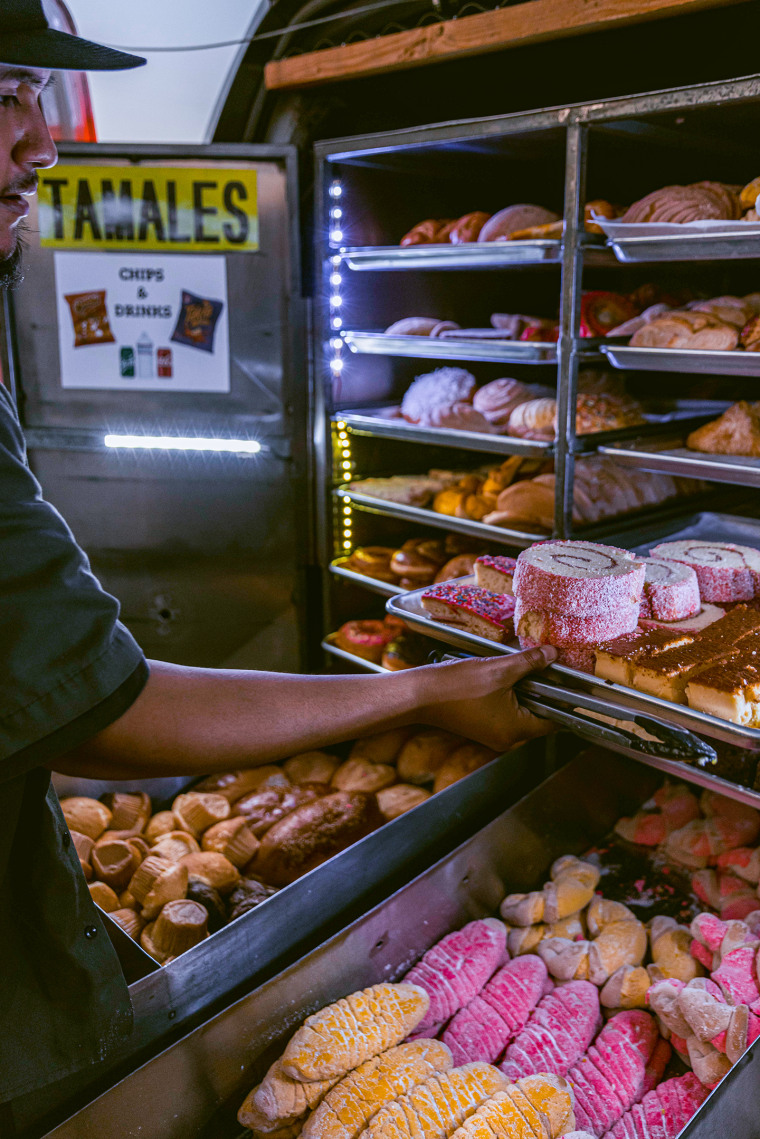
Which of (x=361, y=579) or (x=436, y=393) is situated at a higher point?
(x=436, y=393)

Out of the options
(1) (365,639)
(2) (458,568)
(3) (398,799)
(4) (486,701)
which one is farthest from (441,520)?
(4) (486,701)

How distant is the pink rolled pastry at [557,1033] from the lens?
1.77 metres

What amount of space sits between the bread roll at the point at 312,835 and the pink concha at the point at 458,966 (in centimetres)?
45

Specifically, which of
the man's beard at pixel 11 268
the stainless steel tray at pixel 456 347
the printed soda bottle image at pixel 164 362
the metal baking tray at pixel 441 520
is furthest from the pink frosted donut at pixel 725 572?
the printed soda bottle image at pixel 164 362

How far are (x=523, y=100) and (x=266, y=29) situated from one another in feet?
3.37

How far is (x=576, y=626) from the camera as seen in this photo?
5.80 ft

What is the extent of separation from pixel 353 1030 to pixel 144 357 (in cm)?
252

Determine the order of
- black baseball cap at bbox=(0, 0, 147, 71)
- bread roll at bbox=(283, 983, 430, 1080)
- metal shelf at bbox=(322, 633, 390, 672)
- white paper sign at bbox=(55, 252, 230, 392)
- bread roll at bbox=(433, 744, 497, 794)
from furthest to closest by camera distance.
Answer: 1. white paper sign at bbox=(55, 252, 230, 392)
2. metal shelf at bbox=(322, 633, 390, 672)
3. bread roll at bbox=(433, 744, 497, 794)
4. bread roll at bbox=(283, 983, 430, 1080)
5. black baseball cap at bbox=(0, 0, 147, 71)

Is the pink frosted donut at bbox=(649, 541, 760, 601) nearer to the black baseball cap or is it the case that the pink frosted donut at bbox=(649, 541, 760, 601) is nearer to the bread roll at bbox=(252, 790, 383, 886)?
the bread roll at bbox=(252, 790, 383, 886)

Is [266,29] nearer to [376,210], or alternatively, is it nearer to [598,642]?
[376,210]

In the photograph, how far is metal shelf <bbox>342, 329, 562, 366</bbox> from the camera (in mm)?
2385

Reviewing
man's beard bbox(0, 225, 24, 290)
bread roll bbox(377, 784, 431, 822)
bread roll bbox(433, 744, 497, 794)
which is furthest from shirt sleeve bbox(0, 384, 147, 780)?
bread roll bbox(433, 744, 497, 794)

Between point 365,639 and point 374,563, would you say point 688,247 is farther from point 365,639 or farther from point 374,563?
point 365,639

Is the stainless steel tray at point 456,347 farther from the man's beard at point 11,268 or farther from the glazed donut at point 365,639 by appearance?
the man's beard at point 11,268
